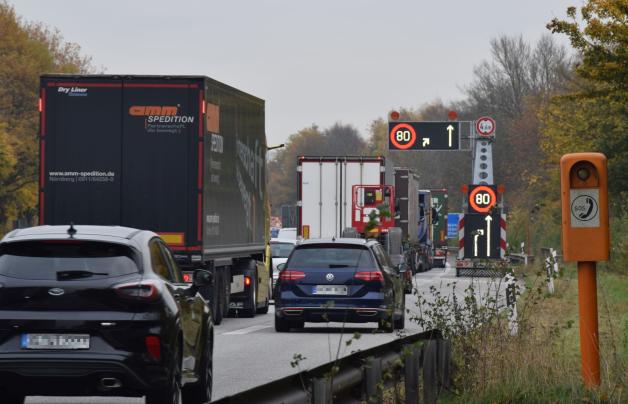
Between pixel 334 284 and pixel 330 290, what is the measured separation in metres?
0.12

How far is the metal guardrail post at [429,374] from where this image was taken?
11961 mm

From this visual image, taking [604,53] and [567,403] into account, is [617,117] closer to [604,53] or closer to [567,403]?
[604,53]

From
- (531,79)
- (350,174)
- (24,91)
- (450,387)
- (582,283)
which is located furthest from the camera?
(531,79)

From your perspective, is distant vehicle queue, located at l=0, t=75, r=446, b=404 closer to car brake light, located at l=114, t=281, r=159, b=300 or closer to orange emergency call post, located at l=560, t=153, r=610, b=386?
car brake light, located at l=114, t=281, r=159, b=300

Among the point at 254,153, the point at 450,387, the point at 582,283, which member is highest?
the point at 254,153

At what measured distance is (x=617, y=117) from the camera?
51406 millimetres

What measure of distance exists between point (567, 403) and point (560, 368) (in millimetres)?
1411

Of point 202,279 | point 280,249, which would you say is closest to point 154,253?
point 202,279

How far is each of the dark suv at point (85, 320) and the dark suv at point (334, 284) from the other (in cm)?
1263

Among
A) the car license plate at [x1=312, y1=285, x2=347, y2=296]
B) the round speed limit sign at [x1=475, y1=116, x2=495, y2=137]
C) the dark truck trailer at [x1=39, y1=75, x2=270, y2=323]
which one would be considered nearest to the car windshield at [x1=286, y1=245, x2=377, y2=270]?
the car license plate at [x1=312, y1=285, x2=347, y2=296]

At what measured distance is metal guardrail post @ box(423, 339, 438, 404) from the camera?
39.2 ft

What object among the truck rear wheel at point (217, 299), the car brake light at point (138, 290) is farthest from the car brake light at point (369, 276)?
the car brake light at point (138, 290)

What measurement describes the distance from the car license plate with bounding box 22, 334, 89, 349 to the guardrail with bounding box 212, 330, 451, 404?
7.17 feet

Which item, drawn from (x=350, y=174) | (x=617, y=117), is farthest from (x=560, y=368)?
(x=617, y=117)
